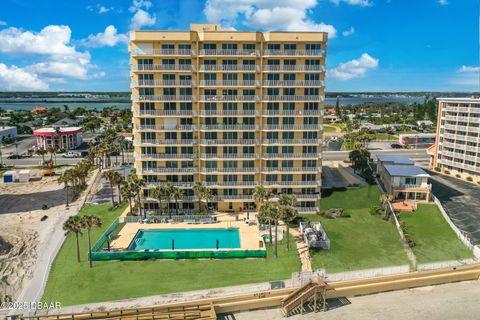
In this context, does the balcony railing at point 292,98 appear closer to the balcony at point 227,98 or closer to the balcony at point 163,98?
the balcony at point 227,98

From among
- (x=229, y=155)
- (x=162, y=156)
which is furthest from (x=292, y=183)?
(x=162, y=156)

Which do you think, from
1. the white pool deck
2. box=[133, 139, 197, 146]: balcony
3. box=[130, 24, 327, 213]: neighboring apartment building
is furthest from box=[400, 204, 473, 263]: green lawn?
box=[133, 139, 197, 146]: balcony

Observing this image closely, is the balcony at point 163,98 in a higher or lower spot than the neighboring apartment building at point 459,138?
higher

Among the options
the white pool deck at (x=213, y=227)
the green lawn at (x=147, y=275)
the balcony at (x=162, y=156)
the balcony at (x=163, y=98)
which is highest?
the balcony at (x=163, y=98)

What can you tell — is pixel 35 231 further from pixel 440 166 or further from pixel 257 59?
pixel 440 166

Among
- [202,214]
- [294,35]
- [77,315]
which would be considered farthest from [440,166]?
[77,315]

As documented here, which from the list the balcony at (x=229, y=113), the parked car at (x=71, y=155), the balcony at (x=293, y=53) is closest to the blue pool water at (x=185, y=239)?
the balcony at (x=229, y=113)
